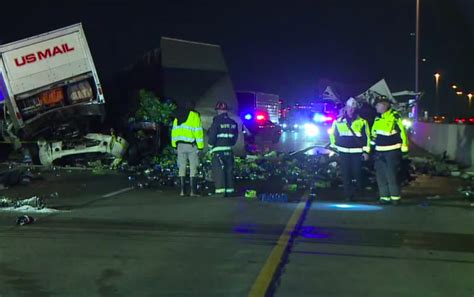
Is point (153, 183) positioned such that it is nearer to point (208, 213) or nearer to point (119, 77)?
point (208, 213)

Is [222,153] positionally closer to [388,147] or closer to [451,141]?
[388,147]

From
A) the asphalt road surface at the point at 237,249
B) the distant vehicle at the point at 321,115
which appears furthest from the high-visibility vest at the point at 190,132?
the distant vehicle at the point at 321,115

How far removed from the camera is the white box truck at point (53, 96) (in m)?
13.9

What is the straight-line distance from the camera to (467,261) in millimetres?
6531

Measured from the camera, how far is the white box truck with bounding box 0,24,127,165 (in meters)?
13.9

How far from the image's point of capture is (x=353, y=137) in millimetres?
10820

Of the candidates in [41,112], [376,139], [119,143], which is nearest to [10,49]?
[41,112]

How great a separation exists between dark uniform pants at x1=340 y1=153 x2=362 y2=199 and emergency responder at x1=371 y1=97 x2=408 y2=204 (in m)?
0.49

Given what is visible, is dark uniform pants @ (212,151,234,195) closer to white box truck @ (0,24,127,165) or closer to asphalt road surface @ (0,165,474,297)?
asphalt road surface @ (0,165,474,297)

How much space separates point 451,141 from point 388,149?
38.1 ft

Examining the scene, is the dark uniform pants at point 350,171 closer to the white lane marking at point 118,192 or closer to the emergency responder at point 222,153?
the emergency responder at point 222,153

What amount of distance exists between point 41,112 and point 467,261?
10945 mm

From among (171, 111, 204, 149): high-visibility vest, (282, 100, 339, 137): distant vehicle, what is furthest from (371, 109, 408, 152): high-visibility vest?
(282, 100, 339, 137): distant vehicle

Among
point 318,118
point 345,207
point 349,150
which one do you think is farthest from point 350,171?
point 318,118
